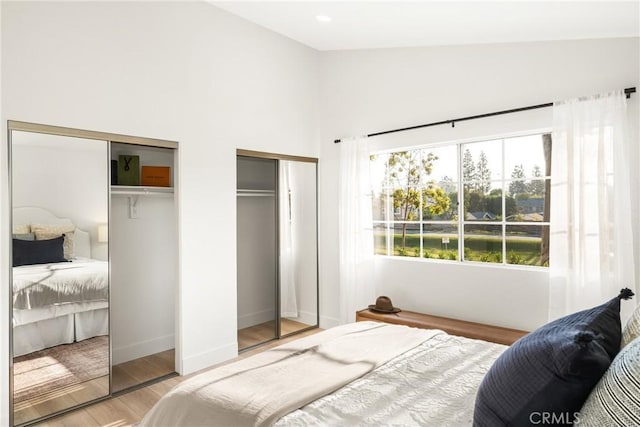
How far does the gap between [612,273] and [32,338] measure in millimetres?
4028

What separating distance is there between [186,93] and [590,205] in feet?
11.0

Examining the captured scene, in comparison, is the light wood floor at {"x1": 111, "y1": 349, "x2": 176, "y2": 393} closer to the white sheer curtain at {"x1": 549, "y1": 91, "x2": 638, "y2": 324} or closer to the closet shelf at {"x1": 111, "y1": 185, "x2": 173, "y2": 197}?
the closet shelf at {"x1": 111, "y1": 185, "x2": 173, "y2": 197}

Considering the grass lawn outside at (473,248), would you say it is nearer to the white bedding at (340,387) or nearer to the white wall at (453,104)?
the white wall at (453,104)

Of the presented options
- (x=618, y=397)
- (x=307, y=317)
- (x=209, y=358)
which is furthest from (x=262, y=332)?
(x=618, y=397)

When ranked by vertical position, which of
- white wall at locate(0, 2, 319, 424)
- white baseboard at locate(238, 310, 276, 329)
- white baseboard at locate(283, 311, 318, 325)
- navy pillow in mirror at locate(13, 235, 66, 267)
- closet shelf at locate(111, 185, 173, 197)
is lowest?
white baseboard at locate(283, 311, 318, 325)

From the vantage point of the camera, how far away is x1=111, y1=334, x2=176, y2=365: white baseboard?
3471 millimetres

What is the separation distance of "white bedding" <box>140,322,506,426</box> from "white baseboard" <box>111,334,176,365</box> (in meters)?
1.92

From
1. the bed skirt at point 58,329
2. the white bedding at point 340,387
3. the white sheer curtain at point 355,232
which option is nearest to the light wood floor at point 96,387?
the bed skirt at point 58,329

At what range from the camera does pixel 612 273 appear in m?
2.82

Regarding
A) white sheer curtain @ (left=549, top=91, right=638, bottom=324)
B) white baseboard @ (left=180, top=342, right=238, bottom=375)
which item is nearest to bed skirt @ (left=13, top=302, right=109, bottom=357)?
white baseboard @ (left=180, top=342, right=238, bottom=375)

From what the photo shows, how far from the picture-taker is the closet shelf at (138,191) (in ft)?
10.5

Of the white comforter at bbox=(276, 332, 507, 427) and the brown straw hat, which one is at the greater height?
the white comforter at bbox=(276, 332, 507, 427)

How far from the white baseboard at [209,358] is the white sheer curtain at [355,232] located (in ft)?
4.25

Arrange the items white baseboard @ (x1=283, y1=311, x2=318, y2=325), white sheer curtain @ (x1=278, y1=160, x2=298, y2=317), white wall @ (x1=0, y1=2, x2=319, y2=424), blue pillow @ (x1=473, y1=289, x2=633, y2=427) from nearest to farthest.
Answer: blue pillow @ (x1=473, y1=289, x2=633, y2=427) → white wall @ (x1=0, y1=2, x2=319, y2=424) → white sheer curtain @ (x1=278, y1=160, x2=298, y2=317) → white baseboard @ (x1=283, y1=311, x2=318, y2=325)
